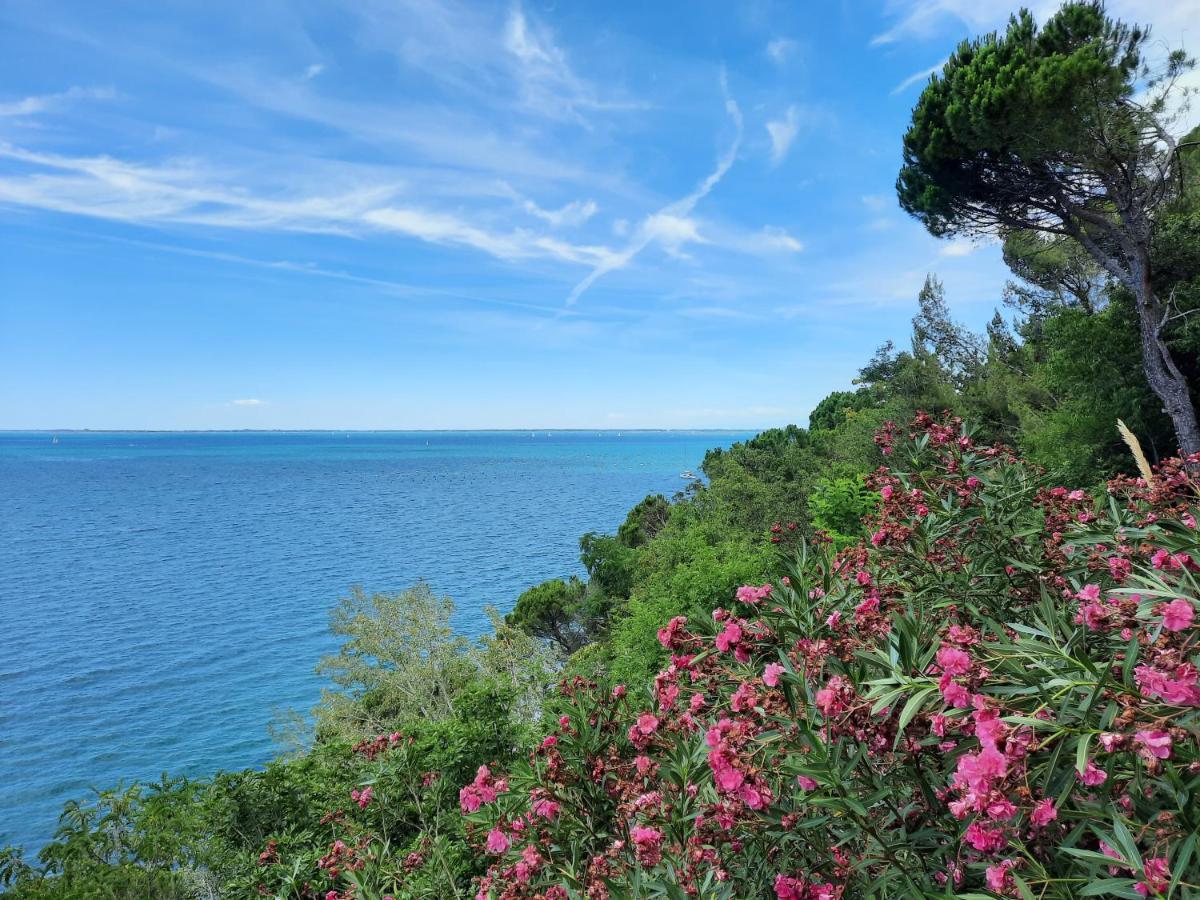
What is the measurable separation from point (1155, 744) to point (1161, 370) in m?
13.8

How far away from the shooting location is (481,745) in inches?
242

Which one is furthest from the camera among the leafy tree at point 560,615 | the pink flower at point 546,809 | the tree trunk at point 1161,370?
the leafy tree at point 560,615

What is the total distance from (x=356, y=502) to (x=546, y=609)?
52.0 m

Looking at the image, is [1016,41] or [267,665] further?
[267,665]

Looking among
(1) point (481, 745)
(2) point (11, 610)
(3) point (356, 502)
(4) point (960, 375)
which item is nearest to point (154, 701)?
(2) point (11, 610)

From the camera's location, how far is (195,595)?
31484 millimetres

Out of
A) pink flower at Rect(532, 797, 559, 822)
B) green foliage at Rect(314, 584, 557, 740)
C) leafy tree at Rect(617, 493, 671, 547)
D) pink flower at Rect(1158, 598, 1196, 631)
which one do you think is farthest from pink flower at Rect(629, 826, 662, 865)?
leafy tree at Rect(617, 493, 671, 547)

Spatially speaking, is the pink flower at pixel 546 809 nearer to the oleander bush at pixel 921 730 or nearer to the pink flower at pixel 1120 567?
the oleander bush at pixel 921 730

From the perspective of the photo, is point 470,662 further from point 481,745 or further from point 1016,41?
point 1016,41

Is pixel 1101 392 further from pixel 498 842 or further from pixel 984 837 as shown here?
pixel 498 842

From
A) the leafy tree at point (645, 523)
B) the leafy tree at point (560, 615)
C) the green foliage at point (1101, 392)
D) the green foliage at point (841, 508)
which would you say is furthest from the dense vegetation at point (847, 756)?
the leafy tree at point (645, 523)

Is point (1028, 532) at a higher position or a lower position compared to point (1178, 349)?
lower

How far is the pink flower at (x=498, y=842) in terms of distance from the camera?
116 inches

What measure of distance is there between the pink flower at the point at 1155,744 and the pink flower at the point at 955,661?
1.18 ft
